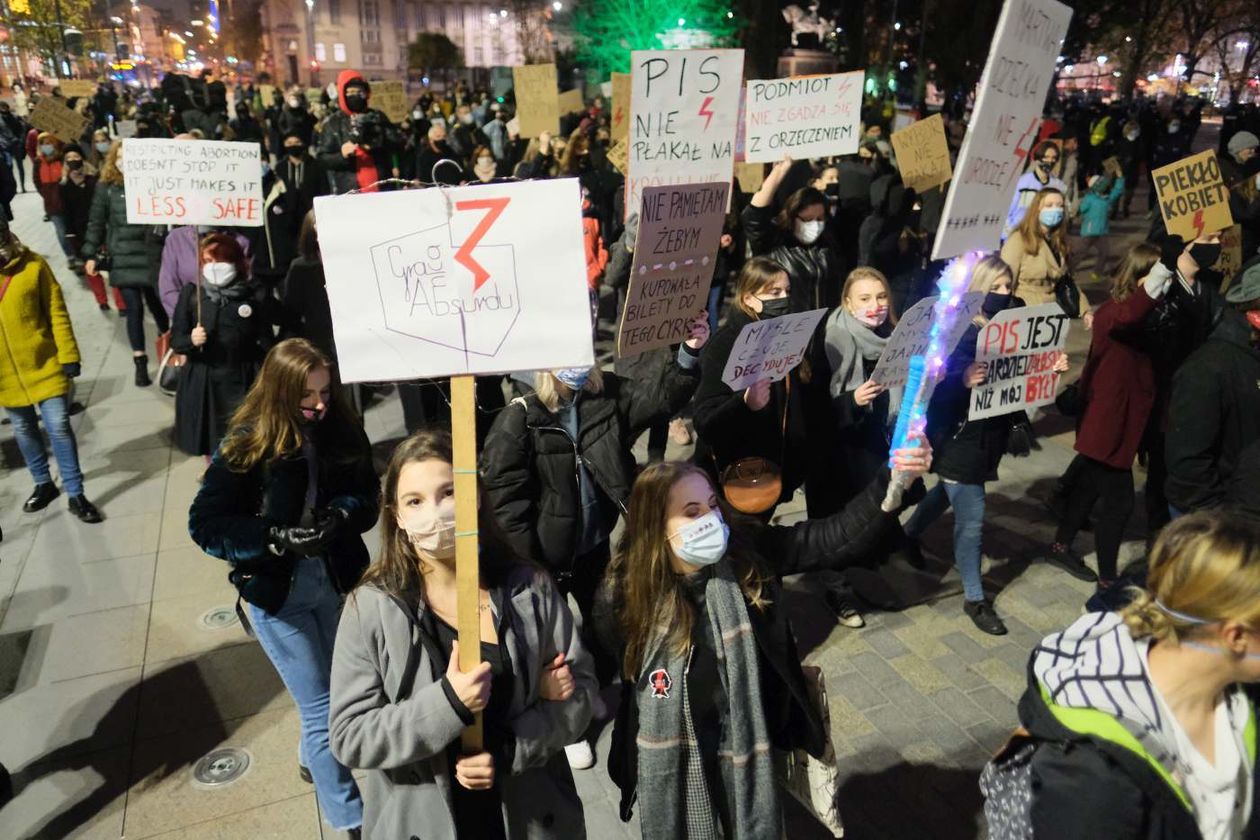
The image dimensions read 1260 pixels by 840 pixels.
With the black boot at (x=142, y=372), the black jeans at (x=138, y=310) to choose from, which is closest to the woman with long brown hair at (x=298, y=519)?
the black jeans at (x=138, y=310)

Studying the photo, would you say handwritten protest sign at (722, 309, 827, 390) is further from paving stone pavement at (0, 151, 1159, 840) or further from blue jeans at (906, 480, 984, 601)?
paving stone pavement at (0, 151, 1159, 840)

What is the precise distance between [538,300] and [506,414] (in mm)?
1520

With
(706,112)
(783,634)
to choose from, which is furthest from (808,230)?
(783,634)

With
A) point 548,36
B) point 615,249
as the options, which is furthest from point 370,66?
point 615,249

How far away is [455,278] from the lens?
221cm

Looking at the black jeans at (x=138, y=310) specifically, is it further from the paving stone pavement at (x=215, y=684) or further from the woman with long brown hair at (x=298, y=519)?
the woman with long brown hair at (x=298, y=519)

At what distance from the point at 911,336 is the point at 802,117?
131 inches

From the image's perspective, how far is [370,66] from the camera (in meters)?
95.5

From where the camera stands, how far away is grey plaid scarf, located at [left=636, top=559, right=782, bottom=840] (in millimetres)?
2652

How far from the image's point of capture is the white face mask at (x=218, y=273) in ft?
18.2

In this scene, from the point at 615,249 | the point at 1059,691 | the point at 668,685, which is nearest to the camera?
the point at 1059,691

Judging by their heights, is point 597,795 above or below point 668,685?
below

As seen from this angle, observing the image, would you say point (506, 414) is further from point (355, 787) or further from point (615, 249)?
point (615, 249)

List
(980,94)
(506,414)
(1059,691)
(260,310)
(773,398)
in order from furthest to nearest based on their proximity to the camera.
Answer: (260,310) < (773,398) < (506,414) < (980,94) < (1059,691)
